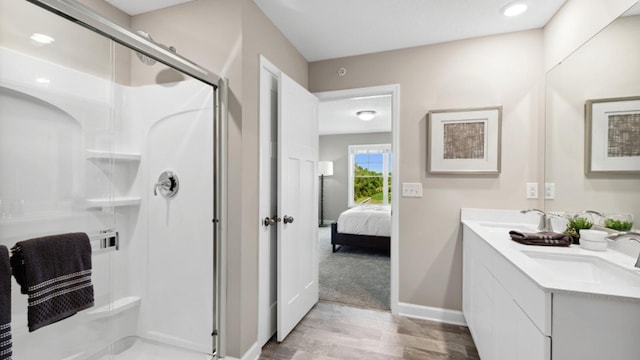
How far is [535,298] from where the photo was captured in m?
1.04

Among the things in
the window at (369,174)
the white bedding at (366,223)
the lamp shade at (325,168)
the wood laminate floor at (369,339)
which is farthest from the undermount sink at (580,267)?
the lamp shade at (325,168)

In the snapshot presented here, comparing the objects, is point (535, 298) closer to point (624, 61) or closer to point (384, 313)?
point (624, 61)

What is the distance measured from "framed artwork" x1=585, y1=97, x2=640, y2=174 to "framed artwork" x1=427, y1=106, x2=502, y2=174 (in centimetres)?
72

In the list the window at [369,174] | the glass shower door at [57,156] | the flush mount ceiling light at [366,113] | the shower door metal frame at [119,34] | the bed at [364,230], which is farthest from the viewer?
the window at [369,174]

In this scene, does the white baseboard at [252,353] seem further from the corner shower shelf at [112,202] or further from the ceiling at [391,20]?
the ceiling at [391,20]

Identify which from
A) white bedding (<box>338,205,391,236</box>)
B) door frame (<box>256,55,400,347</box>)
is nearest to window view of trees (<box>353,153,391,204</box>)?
white bedding (<box>338,205,391,236</box>)

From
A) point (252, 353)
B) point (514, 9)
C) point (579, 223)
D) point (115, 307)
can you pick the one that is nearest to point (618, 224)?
point (579, 223)

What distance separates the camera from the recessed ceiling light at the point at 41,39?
1282 millimetres

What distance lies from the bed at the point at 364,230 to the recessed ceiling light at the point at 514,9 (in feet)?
10.3

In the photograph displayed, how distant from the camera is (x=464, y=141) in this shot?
2.41 metres

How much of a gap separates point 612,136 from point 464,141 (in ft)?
3.33

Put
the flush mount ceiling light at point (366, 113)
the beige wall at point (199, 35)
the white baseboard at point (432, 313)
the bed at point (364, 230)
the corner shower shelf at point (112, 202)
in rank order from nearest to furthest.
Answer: the corner shower shelf at point (112, 202), the beige wall at point (199, 35), the white baseboard at point (432, 313), the bed at point (364, 230), the flush mount ceiling light at point (366, 113)

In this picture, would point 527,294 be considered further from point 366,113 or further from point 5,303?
point 366,113

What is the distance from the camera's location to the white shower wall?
1.25 meters
